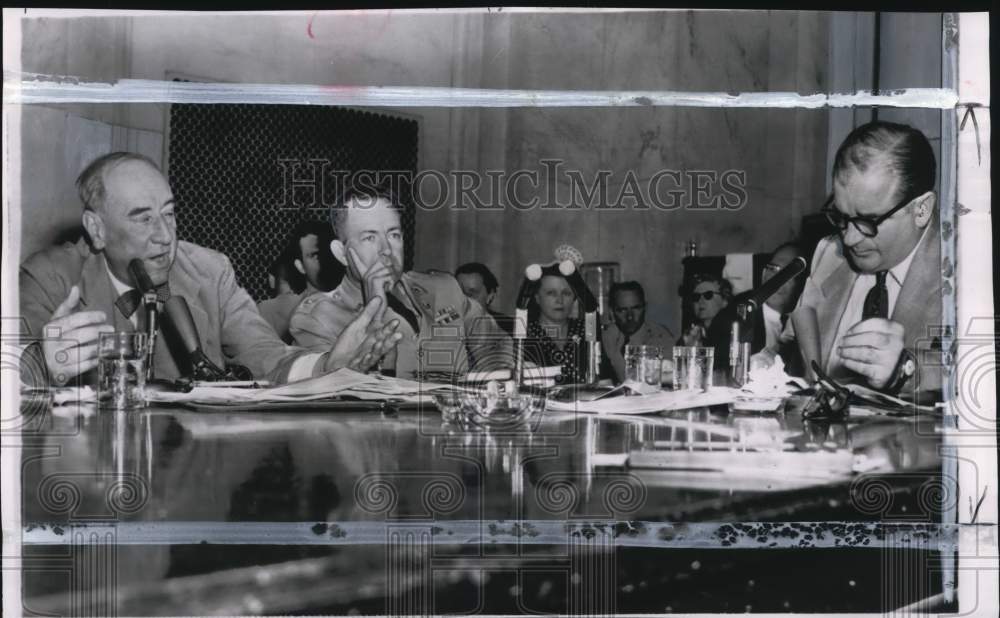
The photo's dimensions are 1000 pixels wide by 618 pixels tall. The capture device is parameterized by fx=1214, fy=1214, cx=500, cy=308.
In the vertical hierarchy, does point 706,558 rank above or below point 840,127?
below

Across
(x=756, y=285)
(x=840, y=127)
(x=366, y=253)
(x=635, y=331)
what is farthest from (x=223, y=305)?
(x=840, y=127)

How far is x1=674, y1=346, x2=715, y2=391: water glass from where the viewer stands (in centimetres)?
357

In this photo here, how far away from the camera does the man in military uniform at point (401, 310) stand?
3.57 m

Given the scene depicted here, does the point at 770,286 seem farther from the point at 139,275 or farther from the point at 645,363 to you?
the point at 139,275

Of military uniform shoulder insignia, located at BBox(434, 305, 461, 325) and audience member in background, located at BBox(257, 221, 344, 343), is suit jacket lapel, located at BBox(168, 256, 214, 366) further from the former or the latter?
military uniform shoulder insignia, located at BBox(434, 305, 461, 325)

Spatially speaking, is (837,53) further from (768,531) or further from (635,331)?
(768,531)

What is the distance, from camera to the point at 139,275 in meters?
3.57

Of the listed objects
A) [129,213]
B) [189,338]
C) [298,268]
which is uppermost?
[129,213]

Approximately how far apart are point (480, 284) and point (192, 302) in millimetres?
853

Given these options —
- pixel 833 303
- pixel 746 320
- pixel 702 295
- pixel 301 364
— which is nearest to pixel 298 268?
pixel 301 364

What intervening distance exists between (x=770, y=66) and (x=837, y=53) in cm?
20

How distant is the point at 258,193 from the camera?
3.56 meters

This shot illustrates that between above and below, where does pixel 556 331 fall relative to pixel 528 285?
below

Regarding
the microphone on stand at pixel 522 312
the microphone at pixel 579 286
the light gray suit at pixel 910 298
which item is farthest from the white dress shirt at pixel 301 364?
the light gray suit at pixel 910 298
